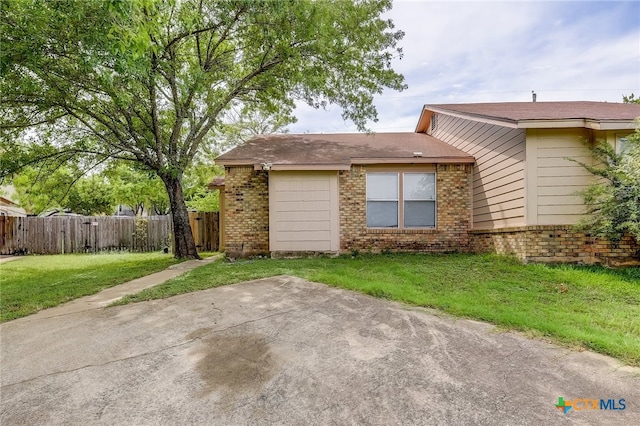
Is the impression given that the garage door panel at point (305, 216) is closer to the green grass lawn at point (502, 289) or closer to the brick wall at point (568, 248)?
the green grass lawn at point (502, 289)

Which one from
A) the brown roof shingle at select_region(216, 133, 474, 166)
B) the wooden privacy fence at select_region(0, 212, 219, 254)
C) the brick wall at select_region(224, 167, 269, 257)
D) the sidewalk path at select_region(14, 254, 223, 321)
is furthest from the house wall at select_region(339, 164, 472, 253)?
the wooden privacy fence at select_region(0, 212, 219, 254)

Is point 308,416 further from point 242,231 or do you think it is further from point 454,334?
point 242,231

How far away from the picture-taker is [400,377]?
9.18 feet

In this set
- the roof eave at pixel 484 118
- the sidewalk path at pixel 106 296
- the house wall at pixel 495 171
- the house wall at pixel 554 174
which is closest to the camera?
the sidewalk path at pixel 106 296

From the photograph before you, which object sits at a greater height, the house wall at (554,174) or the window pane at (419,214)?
the house wall at (554,174)

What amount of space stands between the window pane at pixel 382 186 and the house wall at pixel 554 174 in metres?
3.39

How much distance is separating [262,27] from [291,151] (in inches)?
138

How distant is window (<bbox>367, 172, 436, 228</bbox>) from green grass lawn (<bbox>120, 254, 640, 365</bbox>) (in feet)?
4.88

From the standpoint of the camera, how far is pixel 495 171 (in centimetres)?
839

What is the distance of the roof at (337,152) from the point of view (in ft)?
30.0

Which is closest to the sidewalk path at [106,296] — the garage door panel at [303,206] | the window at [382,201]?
the garage door panel at [303,206]

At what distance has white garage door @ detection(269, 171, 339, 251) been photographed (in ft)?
29.9

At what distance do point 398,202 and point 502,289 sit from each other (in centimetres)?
445

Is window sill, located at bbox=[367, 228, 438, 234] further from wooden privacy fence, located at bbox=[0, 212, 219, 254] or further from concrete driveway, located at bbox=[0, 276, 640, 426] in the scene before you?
wooden privacy fence, located at bbox=[0, 212, 219, 254]
